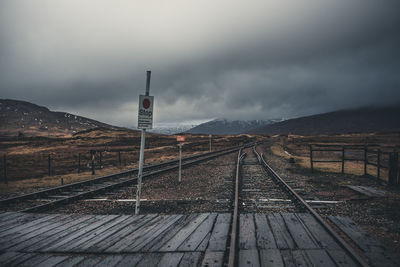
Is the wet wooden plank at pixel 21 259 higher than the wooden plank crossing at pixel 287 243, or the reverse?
the wooden plank crossing at pixel 287 243

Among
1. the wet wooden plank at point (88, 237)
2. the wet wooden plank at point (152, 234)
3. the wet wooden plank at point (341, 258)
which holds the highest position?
the wet wooden plank at point (341, 258)

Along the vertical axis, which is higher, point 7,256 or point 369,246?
point 369,246

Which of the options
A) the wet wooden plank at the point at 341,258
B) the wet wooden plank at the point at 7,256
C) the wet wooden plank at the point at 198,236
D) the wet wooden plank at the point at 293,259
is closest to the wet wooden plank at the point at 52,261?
the wet wooden plank at the point at 7,256

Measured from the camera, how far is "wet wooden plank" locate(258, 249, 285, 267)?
3201 mm

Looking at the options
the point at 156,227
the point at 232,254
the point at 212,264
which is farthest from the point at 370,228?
the point at 156,227

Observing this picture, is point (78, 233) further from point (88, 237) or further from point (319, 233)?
point (319, 233)

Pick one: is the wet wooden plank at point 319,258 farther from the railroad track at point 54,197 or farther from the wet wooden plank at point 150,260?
the railroad track at point 54,197

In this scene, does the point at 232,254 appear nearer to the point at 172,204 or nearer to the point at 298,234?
the point at 298,234

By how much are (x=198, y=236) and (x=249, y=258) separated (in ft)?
3.73

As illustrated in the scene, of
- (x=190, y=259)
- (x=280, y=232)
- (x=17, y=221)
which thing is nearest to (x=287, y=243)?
(x=280, y=232)

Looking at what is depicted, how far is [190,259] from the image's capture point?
11.1 ft

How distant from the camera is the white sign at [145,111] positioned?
6031 mm

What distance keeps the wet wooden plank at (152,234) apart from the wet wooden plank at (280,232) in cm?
224

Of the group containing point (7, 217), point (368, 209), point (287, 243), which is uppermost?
point (287, 243)
